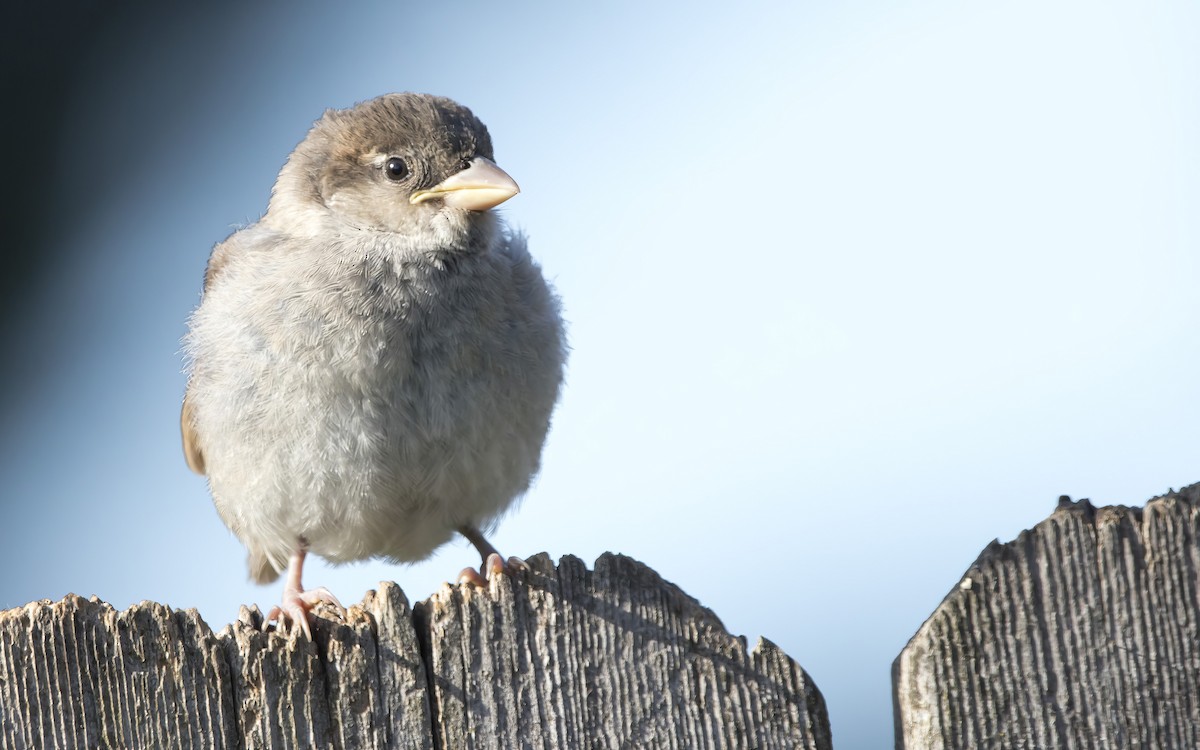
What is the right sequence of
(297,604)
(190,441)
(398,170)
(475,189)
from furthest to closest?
(190,441) → (398,170) → (475,189) → (297,604)

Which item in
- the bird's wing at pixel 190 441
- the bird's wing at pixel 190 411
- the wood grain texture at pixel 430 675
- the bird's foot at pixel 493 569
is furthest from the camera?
the bird's wing at pixel 190 441

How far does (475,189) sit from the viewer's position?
348 cm

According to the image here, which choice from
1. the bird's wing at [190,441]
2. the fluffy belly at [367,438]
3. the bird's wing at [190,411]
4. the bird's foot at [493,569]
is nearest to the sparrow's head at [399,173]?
the bird's wing at [190,411]

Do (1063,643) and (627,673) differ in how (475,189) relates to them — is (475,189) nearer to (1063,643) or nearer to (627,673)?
(627,673)

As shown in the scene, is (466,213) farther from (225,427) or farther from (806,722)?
(806,722)

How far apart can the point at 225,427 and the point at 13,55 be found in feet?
4.47

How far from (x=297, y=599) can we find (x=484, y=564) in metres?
Result: 0.40

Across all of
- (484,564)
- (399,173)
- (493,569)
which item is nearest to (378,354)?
(484,564)

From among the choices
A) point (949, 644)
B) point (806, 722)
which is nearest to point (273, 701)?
point (806, 722)

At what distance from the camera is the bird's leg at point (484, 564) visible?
79.9 inches

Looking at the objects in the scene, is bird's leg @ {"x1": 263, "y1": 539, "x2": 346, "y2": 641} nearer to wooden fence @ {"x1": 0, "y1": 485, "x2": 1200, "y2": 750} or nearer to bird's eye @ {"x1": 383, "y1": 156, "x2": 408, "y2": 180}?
wooden fence @ {"x1": 0, "y1": 485, "x2": 1200, "y2": 750}

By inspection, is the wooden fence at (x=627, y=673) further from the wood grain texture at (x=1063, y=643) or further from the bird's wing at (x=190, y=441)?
the bird's wing at (x=190, y=441)

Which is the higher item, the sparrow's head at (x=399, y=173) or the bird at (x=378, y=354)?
the sparrow's head at (x=399, y=173)

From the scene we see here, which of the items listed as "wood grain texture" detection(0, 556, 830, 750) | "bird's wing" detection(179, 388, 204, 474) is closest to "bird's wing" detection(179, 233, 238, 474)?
"bird's wing" detection(179, 388, 204, 474)
